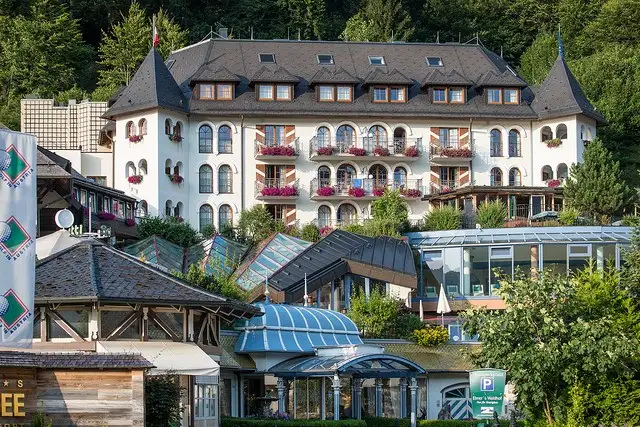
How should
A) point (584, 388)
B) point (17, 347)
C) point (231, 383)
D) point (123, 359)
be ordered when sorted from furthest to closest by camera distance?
point (231, 383) → point (584, 388) → point (123, 359) → point (17, 347)

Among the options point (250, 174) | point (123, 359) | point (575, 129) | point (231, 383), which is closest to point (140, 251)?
point (250, 174)

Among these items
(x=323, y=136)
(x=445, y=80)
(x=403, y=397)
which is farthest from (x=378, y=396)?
(x=445, y=80)

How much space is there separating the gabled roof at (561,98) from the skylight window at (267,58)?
1395cm

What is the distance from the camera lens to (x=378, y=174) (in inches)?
3162

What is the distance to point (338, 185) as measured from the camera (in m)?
79.6

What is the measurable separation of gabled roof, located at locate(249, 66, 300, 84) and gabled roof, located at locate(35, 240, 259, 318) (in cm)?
3960

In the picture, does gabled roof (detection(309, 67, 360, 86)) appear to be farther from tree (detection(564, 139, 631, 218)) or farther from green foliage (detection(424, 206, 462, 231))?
tree (detection(564, 139, 631, 218))

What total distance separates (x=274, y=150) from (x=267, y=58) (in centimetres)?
698

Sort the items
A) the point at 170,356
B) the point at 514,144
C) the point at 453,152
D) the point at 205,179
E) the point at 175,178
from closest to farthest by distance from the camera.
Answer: the point at 170,356
the point at 175,178
the point at 205,179
the point at 453,152
the point at 514,144

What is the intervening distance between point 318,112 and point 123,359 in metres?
47.7

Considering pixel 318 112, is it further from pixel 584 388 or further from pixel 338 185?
pixel 584 388

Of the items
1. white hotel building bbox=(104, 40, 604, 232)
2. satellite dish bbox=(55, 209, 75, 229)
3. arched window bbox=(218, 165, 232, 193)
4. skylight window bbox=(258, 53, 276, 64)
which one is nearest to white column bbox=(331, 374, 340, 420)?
satellite dish bbox=(55, 209, 75, 229)

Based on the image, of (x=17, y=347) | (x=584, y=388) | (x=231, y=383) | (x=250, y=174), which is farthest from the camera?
(x=250, y=174)

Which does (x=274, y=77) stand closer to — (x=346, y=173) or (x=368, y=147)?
(x=368, y=147)
